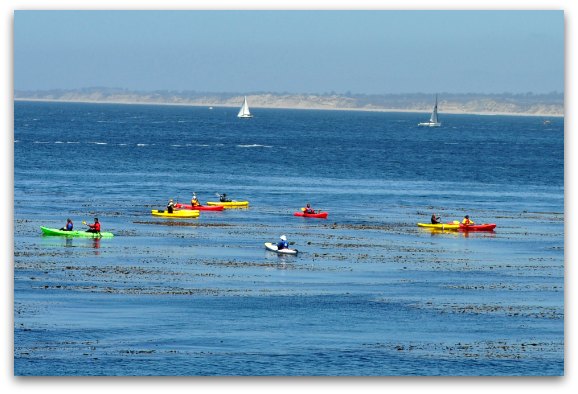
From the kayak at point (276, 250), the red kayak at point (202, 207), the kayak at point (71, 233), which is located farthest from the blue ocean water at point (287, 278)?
the red kayak at point (202, 207)

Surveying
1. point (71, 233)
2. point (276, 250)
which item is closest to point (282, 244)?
point (276, 250)

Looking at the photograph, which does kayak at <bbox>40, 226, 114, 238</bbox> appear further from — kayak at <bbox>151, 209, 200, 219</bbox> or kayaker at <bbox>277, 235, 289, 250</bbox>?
kayak at <bbox>151, 209, 200, 219</bbox>

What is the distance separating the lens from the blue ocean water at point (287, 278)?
114 ft

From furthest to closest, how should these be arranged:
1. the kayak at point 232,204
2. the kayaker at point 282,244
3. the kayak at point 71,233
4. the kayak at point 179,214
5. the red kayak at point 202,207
→ the kayak at point 232,204, the red kayak at point 202,207, the kayak at point 179,214, the kayak at point 71,233, the kayaker at point 282,244

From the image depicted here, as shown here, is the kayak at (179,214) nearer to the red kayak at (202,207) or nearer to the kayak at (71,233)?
the red kayak at (202,207)

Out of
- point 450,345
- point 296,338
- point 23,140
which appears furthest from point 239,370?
point 23,140

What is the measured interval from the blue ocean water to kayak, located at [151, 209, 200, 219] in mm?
720

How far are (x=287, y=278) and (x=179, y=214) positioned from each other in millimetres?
22556

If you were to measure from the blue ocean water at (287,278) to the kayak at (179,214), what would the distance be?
0.72 m

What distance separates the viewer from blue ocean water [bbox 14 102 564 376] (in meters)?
34.7

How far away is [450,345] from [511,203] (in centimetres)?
4769

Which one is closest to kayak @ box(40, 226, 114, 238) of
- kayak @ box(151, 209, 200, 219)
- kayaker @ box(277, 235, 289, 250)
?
kayaker @ box(277, 235, 289, 250)

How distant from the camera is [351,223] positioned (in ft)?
229

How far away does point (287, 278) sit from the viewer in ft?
164
